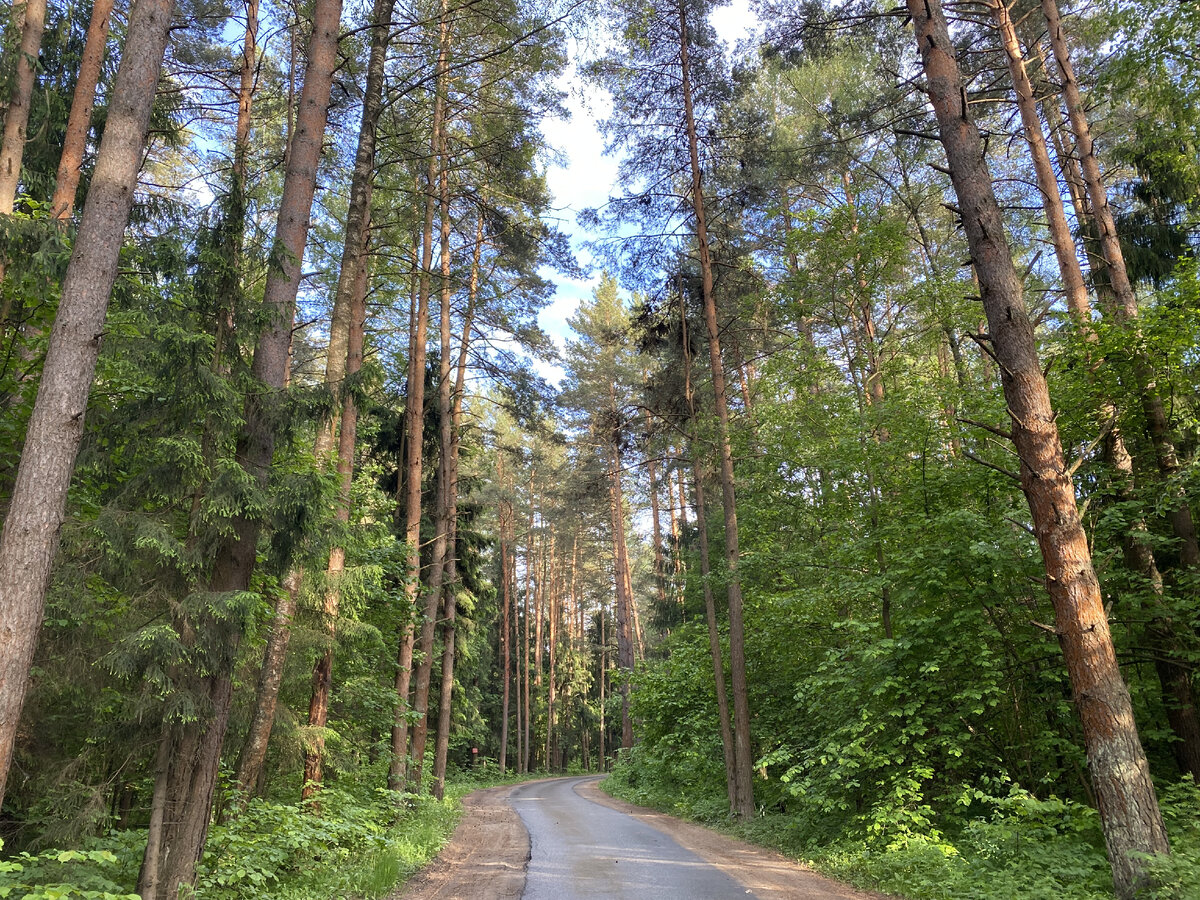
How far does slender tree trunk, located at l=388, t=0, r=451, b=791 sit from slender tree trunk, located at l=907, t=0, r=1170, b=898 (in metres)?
8.04

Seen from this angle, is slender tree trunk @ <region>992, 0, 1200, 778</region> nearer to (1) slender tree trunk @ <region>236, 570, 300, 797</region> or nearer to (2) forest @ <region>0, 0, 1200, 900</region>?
(2) forest @ <region>0, 0, 1200, 900</region>

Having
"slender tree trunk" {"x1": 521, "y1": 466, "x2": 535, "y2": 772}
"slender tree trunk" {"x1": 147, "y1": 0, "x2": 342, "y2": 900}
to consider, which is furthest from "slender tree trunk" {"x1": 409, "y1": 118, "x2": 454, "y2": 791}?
"slender tree trunk" {"x1": 521, "y1": 466, "x2": 535, "y2": 772}

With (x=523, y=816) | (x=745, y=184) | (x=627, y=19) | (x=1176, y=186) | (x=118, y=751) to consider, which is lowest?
(x=523, y=816)

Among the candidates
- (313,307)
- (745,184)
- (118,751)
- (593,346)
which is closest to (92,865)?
(118,751)

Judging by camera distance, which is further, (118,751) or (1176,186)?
(1176,186)

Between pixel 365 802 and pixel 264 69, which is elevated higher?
pixel 264 69

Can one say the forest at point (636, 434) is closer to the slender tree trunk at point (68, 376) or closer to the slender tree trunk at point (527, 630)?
the slender tree trunk at point (68, 376)

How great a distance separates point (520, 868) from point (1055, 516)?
7037mm

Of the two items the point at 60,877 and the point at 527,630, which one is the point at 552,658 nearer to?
the point at 527,630

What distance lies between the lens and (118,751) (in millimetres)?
5910

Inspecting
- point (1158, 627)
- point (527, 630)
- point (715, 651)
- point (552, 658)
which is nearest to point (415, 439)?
point (715, 651)

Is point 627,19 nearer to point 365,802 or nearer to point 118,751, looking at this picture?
point 118,751

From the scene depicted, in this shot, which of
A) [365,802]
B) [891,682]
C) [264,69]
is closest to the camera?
[891,682]

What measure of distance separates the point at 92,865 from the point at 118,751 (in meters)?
1.12
